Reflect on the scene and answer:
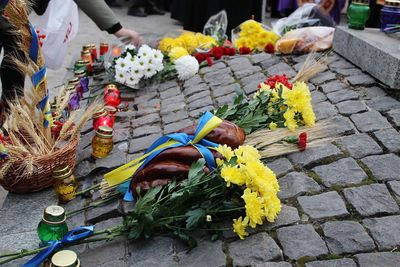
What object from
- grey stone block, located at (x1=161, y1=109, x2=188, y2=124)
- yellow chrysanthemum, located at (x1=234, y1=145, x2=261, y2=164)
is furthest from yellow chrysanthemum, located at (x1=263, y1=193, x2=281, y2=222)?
grey stone block, located at (x1=161, y1=109, x2=188, y2=124)

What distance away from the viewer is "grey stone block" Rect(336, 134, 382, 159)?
8.13 ft

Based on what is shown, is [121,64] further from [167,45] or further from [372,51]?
[372,51]

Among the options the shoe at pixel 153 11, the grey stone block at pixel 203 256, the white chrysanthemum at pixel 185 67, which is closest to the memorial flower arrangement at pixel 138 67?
the white chrysanthemum at pixel 185 67

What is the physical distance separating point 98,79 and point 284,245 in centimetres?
291

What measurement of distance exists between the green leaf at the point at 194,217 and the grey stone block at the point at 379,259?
630mm

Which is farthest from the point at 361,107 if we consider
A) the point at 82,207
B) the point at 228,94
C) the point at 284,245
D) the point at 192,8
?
the point at 192,8

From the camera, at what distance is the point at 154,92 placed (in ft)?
13.0

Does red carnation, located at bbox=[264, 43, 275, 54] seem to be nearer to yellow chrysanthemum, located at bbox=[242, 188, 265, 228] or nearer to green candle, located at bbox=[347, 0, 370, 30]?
green candle, located at bbox=[347, 0, 370, 30]

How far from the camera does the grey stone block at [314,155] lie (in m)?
2.47

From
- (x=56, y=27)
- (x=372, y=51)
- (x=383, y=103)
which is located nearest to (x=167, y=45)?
(x=56, y=27)

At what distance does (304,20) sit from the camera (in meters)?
4.61

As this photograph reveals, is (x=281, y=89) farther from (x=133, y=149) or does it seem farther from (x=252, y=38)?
(x=252, y=38)

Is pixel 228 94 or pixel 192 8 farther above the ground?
pixel 228 94

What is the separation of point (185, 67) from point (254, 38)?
2.83ft
